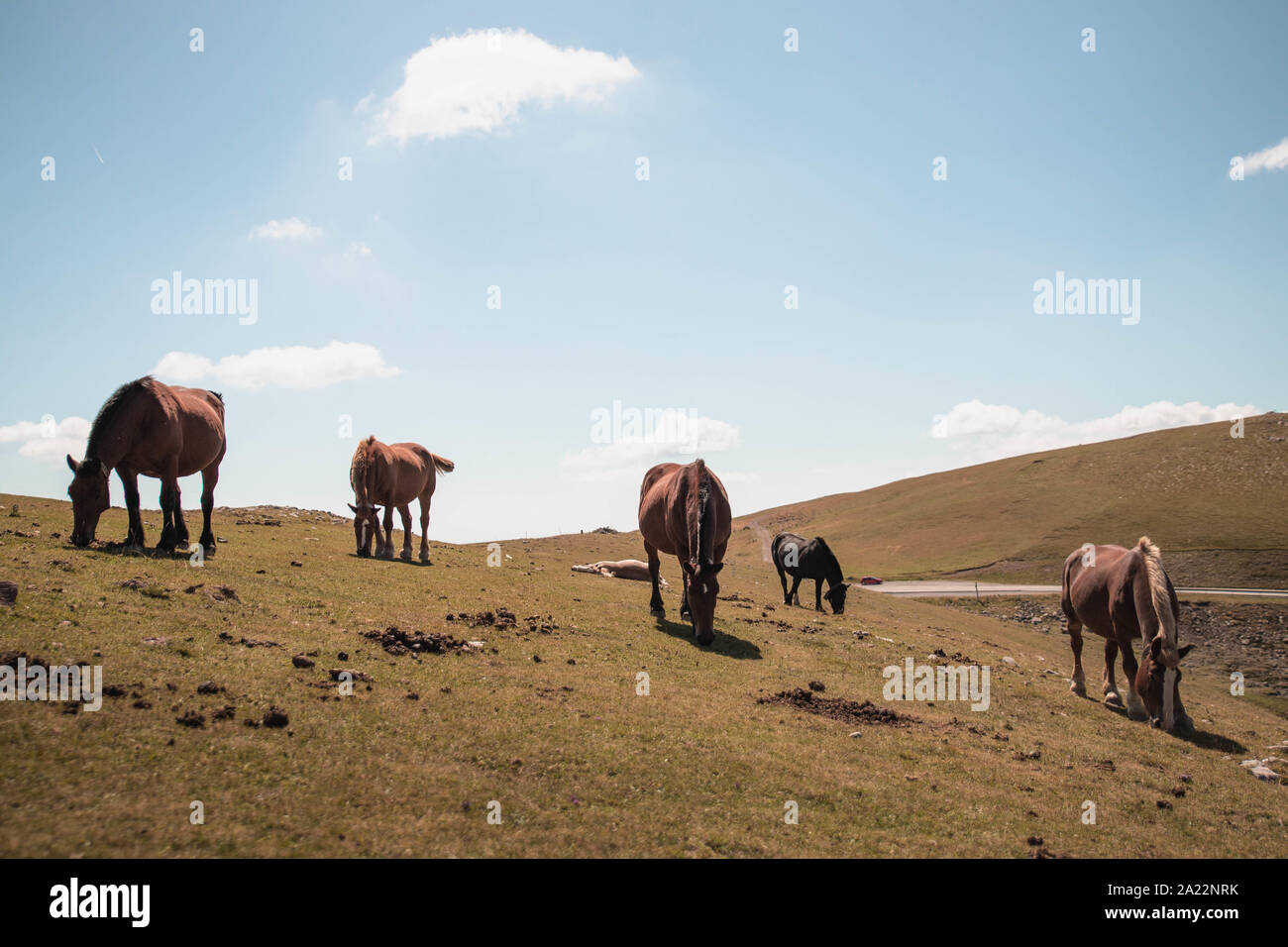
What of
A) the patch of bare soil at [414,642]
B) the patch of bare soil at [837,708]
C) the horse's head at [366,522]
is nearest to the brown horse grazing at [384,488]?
the horse's head at [366,522]

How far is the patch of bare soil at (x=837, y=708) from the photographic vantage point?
1059 centimetres

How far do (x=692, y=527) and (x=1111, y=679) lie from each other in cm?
963

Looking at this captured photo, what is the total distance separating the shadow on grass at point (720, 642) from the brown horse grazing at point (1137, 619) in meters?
7.07

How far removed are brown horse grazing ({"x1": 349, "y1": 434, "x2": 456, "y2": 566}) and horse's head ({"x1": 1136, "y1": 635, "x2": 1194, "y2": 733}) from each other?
56.4 feet

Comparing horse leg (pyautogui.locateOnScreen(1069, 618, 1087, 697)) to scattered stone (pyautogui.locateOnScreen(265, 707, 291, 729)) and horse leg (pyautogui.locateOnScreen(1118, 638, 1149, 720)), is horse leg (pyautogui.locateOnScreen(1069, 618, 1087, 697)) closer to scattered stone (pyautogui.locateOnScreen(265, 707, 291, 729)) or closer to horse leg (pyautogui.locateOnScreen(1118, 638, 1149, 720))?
horse leg (pyautogui.locateOnScreen(1118, 638, 1149, 720))

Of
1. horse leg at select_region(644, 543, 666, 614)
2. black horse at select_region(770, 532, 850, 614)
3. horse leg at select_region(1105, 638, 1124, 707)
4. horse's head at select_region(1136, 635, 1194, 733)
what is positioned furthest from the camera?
black horse at select_region(770, 532, 850, 614)

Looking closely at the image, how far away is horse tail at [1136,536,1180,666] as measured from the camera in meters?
12.0

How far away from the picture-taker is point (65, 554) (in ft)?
38.5

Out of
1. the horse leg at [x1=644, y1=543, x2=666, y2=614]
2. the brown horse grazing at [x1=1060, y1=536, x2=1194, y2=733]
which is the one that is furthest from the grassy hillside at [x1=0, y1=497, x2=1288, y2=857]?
the horse leg at [x1=644, y1=543, x2=666, y2=614]

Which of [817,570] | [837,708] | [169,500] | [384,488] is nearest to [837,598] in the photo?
[817,570]
